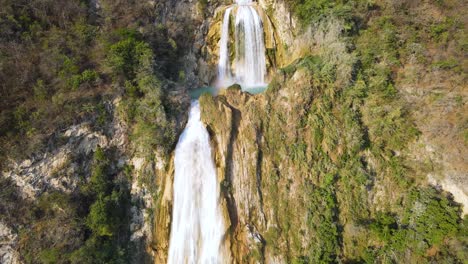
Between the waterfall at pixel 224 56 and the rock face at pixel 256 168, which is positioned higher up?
the waterfall at pixel 224 56

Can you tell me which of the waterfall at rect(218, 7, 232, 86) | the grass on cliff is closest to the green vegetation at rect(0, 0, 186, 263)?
the waterfall at rect(218, 7, 232, 86)

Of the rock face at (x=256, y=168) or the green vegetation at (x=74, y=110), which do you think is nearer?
the green vegetation at (x=74, y=110)

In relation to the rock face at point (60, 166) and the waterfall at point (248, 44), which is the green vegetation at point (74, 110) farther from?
the waterfall at point (248, 44)

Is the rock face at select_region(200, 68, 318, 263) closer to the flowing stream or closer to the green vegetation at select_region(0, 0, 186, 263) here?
the flowing stream

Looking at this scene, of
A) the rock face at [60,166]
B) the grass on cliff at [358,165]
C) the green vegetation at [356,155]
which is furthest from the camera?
the rock face at [60,166]

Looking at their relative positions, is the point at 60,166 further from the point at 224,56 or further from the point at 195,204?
the point at 224,56

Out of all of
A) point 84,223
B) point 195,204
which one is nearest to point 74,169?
point 84,223

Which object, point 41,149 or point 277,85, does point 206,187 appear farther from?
point 41,149

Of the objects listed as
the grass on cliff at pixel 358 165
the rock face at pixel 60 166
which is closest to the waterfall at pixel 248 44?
the grass on cliff at pixel 358 165

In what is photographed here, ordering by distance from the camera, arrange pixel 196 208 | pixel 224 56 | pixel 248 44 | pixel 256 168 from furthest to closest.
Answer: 1. pixel 224 56
2. pixel 248 44
3. pixel 256 168
4. pixel 196 208
